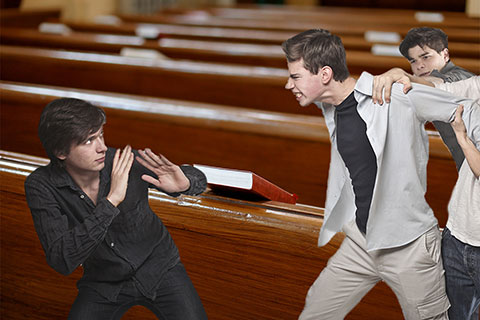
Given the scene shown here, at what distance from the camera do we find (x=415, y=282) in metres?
1.01

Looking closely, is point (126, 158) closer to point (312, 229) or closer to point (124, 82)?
point (312, 229)

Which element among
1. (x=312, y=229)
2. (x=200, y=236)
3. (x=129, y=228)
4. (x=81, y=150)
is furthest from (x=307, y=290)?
(x=81, y=150)

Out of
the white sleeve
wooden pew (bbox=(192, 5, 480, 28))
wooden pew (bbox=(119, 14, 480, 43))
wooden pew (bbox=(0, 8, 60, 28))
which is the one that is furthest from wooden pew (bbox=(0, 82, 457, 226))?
wooden pew (bbox=(192, 5, 480, 28))

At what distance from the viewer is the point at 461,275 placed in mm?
1007

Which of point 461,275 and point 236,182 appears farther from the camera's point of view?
point 236,182

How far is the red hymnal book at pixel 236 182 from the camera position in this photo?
1.16 m

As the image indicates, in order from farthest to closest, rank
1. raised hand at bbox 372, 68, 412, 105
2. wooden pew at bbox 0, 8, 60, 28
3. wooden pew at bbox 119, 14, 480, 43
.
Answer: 1. wooden pew at bbox 0, 8, 60, 28
2. wooden pew at bbox 119, 14, 480, 43
3. raised hand at bbox 372, 68, 412, 105

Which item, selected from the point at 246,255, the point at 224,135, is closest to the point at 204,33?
the point at 224,135

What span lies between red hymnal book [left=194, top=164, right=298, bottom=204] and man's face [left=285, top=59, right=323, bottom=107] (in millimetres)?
225

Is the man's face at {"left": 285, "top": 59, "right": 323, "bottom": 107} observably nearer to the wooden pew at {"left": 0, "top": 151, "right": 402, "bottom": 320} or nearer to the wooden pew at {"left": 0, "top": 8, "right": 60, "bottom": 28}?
the wooden pew at {"left": 0, "top": 151, "right": 402, "bottom": 320}

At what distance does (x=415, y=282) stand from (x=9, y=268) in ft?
3.25

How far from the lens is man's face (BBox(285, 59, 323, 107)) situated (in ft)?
3.21

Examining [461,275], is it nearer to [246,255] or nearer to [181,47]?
[246,255]

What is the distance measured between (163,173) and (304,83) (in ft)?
1.13
